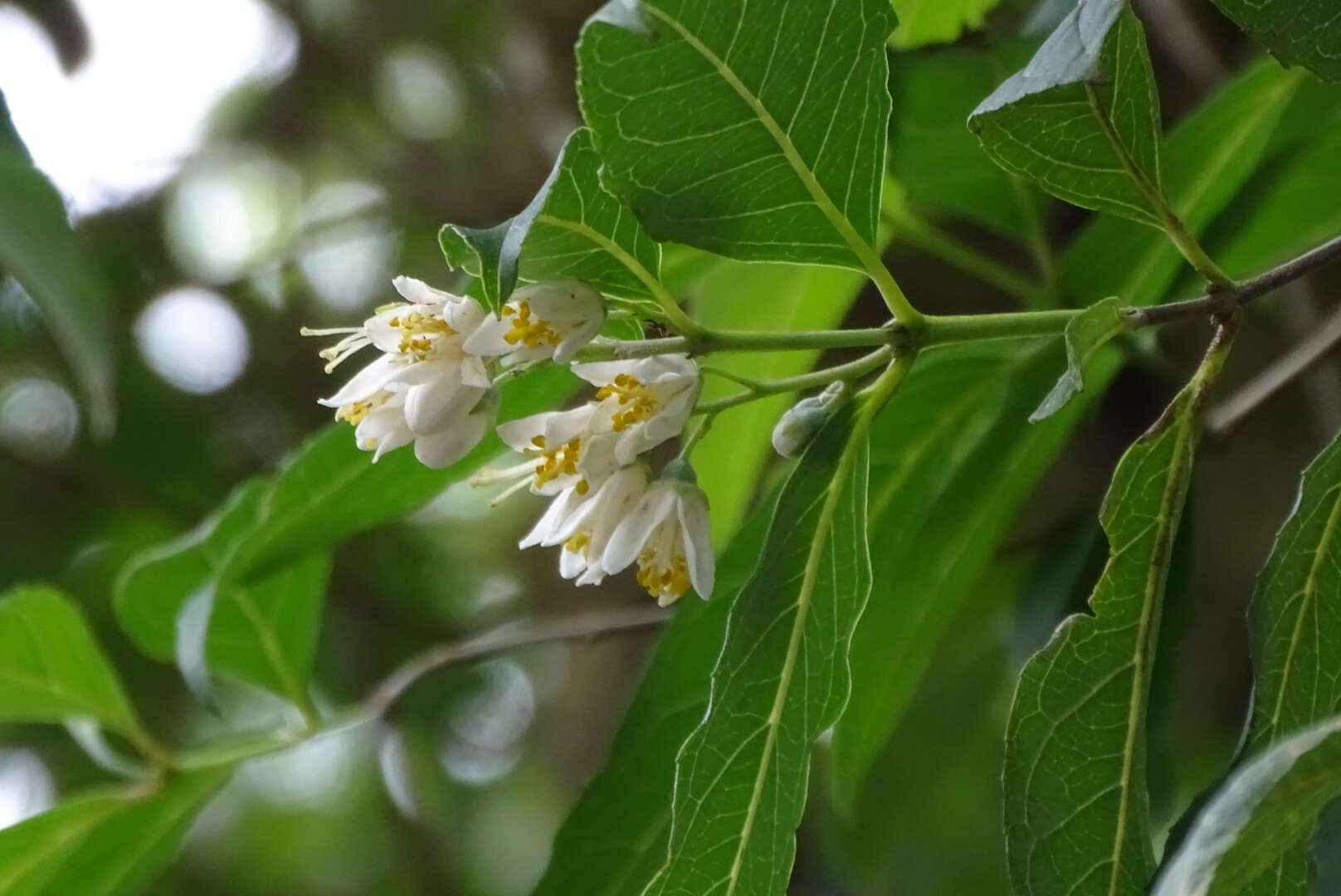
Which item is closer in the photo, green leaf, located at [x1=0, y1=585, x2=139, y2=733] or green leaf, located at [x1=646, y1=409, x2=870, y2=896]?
green leaf, located at [x1=646, y1=409, x2=870, y2=896]

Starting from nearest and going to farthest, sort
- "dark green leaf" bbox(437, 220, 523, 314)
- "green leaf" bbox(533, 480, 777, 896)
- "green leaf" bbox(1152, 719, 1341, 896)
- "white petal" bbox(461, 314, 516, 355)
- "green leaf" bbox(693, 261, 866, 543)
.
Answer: "green leaf" bbox(1152, 719, 1341, 896) < "dark green leaf" bbox(437, 220, 523, 314) < "white petal" bbox(461, 314, 516, 355) < "green leaf" bbox(533, 480, 777, 896) < "green leaf" bbox(693, 261, 866, 543)

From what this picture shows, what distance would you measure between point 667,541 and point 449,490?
3.15 ft

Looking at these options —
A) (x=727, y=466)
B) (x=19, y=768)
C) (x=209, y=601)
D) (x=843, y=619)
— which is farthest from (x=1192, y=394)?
(x=19, y=768)

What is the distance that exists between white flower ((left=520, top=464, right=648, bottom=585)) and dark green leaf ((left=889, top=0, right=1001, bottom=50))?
478 mm

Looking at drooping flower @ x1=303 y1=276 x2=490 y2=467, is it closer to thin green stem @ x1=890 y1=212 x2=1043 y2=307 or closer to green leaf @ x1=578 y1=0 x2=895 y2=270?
green leaf @ x1=578 y1=0 x2=895 y2=270

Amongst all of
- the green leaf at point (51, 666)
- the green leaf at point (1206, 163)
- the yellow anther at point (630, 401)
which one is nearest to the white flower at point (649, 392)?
the yellow anther at point (630, 401)

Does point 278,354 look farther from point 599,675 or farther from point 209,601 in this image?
point 209,601

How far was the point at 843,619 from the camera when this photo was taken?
2.07ft

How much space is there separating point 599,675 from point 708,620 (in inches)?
40.9

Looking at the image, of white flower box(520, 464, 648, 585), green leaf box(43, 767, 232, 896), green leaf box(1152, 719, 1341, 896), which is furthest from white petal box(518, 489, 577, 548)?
green leaf box(43, 767, 232, 896)

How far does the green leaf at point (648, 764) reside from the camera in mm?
854

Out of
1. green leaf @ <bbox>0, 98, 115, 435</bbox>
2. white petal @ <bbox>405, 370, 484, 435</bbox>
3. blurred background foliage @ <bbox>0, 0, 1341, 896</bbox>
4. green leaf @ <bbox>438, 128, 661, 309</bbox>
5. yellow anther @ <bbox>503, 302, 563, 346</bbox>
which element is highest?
green leaf @ <bbox>0, 98, 115, 435</bbox>

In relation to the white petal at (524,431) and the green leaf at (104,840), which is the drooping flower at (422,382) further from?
the green leaf at (104,840)

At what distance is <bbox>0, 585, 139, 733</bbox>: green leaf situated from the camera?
1068mm
